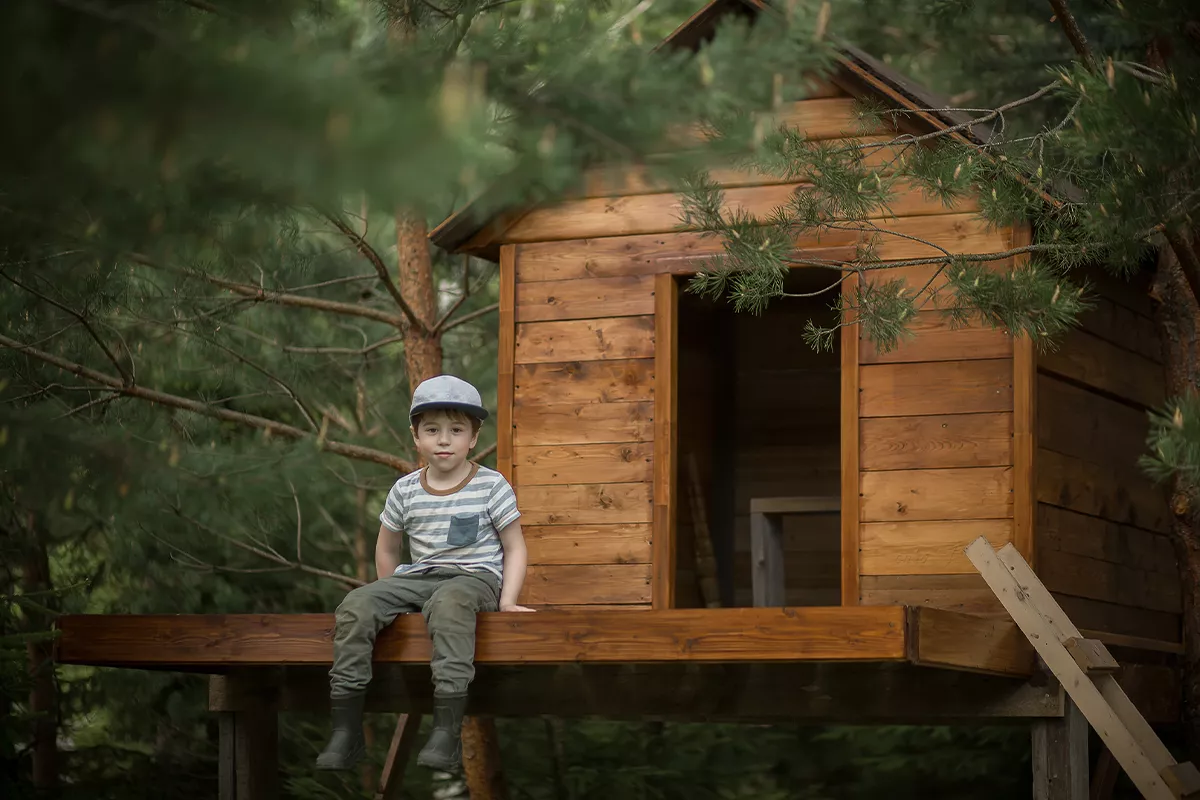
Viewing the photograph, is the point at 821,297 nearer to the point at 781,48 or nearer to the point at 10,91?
the point at 781,48

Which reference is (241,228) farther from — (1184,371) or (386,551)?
(1184,371)

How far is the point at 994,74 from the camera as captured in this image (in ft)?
38.9

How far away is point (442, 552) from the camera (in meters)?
6.31

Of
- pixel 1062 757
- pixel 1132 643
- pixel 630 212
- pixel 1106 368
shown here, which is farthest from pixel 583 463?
pixel 1132 643

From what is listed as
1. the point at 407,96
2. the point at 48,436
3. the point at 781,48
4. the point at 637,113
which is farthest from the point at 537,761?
the point at 407,96

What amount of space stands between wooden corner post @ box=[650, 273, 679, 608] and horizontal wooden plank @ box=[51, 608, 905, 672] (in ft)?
5.26

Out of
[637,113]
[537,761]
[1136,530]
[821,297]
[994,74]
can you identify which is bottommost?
[537,761]

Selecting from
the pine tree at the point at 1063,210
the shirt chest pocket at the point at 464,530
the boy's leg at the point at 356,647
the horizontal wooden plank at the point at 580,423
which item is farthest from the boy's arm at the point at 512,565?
the horizontal wooden plank at the point at 580,423

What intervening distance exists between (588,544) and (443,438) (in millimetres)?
1702

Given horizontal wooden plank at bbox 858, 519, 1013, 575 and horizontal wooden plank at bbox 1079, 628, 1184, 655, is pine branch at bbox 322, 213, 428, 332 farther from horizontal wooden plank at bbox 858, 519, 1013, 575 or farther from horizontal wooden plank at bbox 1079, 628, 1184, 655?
horizontal wooden plank at bbox 1079, 628, 1184, 655

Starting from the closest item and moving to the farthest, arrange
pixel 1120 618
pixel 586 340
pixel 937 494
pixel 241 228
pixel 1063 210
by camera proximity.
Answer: pixel 241 228 < pixel 1063 210 < pixel 937 494 < pixel 586 340 < pixel 1120 618

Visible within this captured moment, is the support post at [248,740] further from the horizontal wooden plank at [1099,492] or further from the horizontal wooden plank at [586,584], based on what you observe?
the horizontal wooden plank at [1099,492]

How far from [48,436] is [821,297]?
6466mm

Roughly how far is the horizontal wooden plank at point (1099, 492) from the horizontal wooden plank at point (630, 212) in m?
1.41
